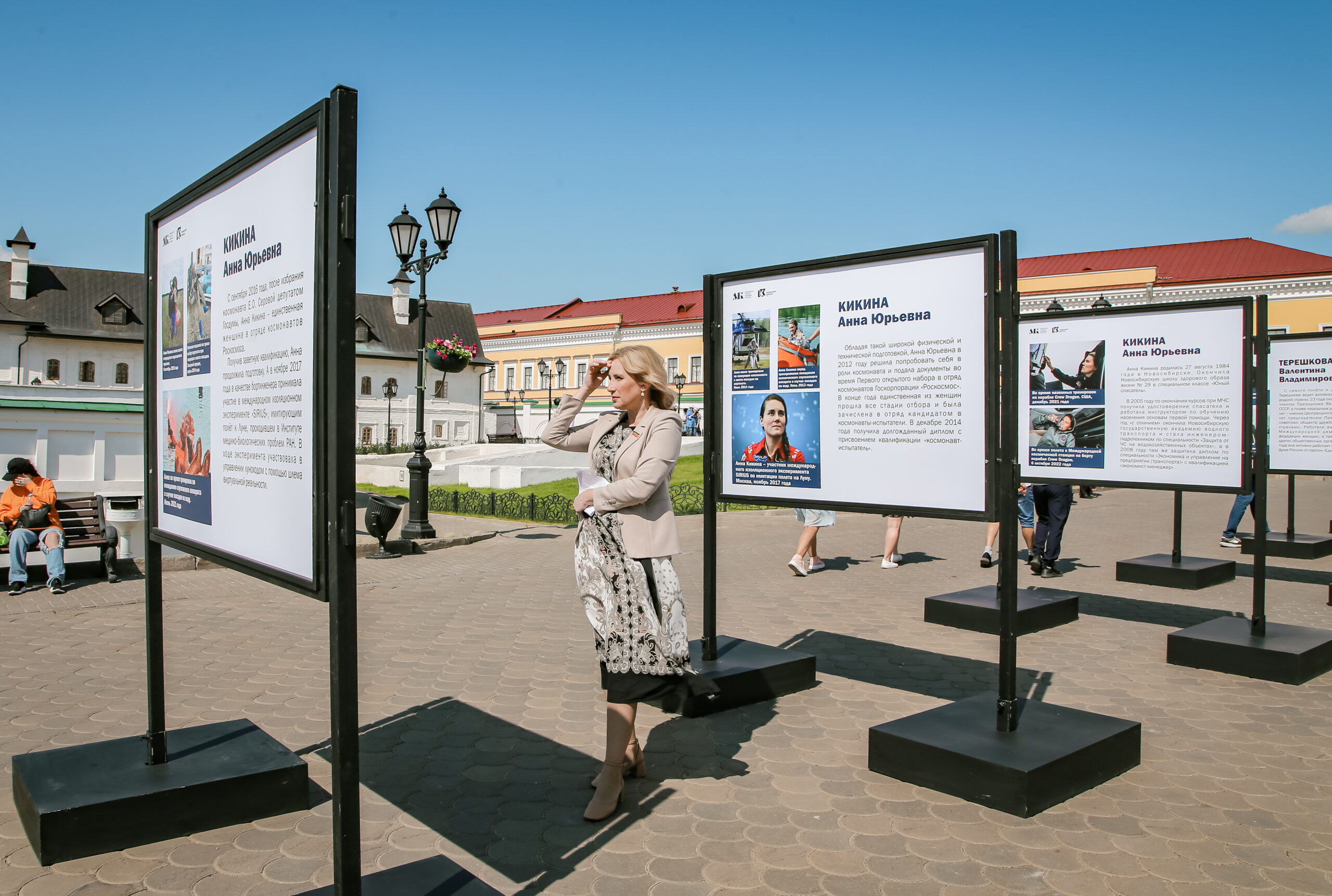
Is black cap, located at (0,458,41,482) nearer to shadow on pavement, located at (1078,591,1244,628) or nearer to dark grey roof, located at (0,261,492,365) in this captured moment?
shadow on pavement, located at (1078,591,1244,628)

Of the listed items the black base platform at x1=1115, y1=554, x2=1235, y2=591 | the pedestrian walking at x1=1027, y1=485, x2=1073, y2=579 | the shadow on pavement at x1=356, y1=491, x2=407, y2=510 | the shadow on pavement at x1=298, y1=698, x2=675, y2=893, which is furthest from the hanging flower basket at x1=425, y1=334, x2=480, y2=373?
the shadow on pavement at x1=298, y1=698, x2=675, y2=893

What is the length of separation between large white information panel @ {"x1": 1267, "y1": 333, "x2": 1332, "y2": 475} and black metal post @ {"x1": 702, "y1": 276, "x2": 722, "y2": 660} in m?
7.10

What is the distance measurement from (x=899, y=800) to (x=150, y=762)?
303 cm

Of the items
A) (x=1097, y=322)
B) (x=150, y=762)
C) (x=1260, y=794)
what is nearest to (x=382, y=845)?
(x=150, y=762)

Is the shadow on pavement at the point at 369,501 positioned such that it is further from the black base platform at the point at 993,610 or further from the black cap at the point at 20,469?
the black base platform at the point at 993,610

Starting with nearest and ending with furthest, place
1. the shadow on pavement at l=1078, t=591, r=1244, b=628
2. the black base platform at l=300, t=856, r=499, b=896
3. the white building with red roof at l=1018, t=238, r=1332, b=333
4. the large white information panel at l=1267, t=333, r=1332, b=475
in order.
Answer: the black base platform at l=300, t=856, r=499, b=896
the shadow on pavement at l=1078, t=591, r=1244, b=628
the large white information panel at l=1267, t=333, r=1332, b=475
the white building with red roof at l=1018, t=238, r=1332, b=333

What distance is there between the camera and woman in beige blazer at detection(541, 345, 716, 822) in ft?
12.7

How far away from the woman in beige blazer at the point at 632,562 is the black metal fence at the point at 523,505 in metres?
13.1

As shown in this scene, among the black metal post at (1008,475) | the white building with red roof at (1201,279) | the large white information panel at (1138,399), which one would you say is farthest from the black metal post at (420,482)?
the white building with red roof at (1201,279)

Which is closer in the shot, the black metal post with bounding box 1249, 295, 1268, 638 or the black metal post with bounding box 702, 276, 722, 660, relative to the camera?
the black metal post with bounding box 702, 276, 722, 660

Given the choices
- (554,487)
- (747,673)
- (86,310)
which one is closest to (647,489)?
(747,673)

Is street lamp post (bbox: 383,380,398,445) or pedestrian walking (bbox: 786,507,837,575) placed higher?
street lamp post (bbox: 383,380,398,445)

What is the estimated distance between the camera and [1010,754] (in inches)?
161

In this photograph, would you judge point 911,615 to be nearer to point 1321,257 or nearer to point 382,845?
point 382,845
